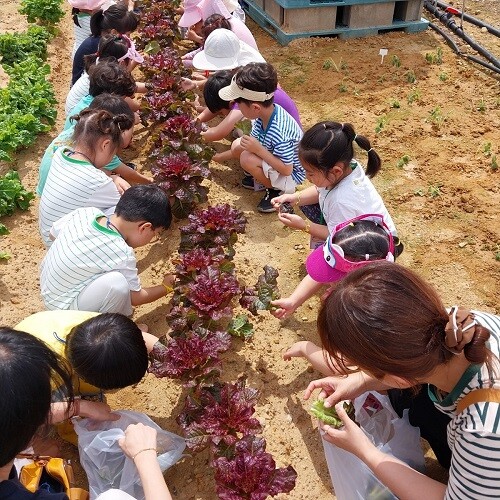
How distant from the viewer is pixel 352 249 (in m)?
2.94

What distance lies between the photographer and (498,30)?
7648 mm

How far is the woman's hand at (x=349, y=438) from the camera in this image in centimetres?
236

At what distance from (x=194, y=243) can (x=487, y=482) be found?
8.75ft

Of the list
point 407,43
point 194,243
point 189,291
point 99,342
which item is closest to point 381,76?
point 407,43

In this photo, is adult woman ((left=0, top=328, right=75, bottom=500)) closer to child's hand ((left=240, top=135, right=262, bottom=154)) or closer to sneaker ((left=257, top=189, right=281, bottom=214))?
child's hand ((left=240, top=135, right=262, bottom=154))

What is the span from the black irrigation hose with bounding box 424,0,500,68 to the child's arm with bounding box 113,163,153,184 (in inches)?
188

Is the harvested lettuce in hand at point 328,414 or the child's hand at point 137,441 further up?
the child's hand at point 137,441

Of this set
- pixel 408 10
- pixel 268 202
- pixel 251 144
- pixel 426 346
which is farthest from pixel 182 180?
pixel 408 10

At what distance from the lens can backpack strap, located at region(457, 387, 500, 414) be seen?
1823mm

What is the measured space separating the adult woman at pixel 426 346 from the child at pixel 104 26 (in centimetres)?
489

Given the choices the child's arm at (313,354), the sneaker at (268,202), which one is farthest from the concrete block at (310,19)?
the child's arm at (313,354)

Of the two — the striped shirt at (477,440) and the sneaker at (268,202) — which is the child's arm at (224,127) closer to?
the sneaker at (268,202)

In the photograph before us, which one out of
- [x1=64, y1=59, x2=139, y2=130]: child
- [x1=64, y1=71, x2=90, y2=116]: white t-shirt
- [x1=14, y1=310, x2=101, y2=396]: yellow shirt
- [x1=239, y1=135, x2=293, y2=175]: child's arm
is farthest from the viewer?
[x1=64, y1=71, x2=90, y2=116]: white t-shirt

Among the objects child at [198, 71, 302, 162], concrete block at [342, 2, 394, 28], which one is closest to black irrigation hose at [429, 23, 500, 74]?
concrete block at [342, 2, 394, 28]
